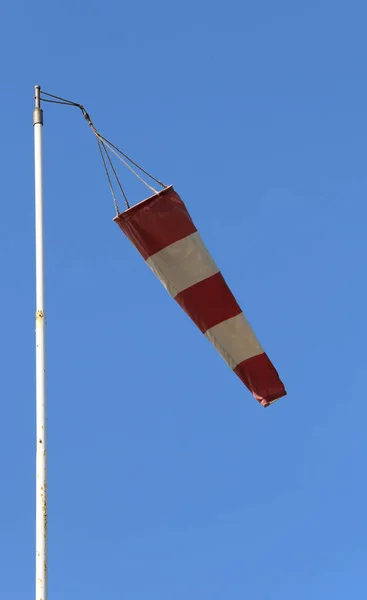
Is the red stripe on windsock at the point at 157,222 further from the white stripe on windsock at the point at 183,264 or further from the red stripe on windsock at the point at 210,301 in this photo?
the red stripe on windsock at the point at 210,301

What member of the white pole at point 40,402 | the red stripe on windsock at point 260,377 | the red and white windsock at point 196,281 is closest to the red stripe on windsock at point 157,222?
the red and white windsock at point 196,281

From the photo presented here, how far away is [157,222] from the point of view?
46.8ft

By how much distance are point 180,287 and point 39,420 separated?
3.14 metres

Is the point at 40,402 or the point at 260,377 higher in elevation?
the point at 260,377

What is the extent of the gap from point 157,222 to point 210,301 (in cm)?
132

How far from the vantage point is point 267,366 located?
15.0m

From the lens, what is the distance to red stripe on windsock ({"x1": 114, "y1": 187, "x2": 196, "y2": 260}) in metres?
14.2

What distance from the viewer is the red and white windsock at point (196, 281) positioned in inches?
561

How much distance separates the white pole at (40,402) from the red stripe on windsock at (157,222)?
1132 millimetres

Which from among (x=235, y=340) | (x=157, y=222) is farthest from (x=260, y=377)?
(x=157, y=222)

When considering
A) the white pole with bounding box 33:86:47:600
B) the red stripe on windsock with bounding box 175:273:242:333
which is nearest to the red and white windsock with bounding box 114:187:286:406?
the red stripe on windsock with bounding box 175:273:242:333

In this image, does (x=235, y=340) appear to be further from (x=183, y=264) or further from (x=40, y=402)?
(x=40, y=402)

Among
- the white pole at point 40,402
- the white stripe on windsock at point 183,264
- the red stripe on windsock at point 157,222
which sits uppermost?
the red stripe on windsock at point 157,222

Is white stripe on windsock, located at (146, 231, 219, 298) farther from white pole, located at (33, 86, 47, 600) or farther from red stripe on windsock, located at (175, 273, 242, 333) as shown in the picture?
white pole, located at (33, 86, 47, 600)
